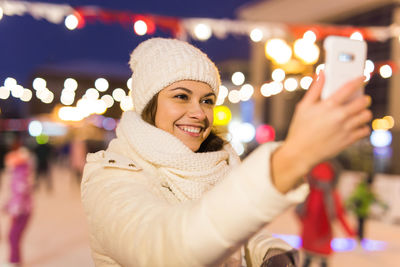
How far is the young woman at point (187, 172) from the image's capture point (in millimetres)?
653

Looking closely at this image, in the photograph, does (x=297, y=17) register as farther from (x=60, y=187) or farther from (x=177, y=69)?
(x=177, y=69)

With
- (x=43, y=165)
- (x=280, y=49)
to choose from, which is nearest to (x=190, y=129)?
(x=280, y=49)

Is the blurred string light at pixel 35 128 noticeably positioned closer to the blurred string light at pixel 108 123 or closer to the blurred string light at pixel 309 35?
the blurred string light at pixel 108 123

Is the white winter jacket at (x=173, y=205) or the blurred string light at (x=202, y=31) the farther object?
the blurred string light at (x=202, y=31)

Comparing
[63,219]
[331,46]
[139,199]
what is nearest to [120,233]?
[139,199]

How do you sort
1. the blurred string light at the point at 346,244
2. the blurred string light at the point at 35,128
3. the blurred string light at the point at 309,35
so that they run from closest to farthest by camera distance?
the blurred string light at the point at 309,35, the blurred string light at the point at 346,244, the blurred string light at the point at 35,128

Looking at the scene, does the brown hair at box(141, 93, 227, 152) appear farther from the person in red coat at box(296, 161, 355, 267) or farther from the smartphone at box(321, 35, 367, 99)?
the person in red coat at box(296, 161, 355, 267)

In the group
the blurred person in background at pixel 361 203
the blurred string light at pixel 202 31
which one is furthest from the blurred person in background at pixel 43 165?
the blurred person in background at pixel 361 203

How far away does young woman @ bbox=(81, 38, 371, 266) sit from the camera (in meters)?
0.65

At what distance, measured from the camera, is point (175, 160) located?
46.8 inches

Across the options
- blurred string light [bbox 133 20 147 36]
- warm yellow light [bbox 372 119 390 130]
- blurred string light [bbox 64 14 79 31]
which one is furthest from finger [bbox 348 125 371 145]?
warm yellow light [bbox 372 119 390 130]

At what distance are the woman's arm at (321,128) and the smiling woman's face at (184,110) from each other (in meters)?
0.71

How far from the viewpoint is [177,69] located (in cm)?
130

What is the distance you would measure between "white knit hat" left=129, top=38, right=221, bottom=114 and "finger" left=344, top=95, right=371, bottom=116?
76 cm
